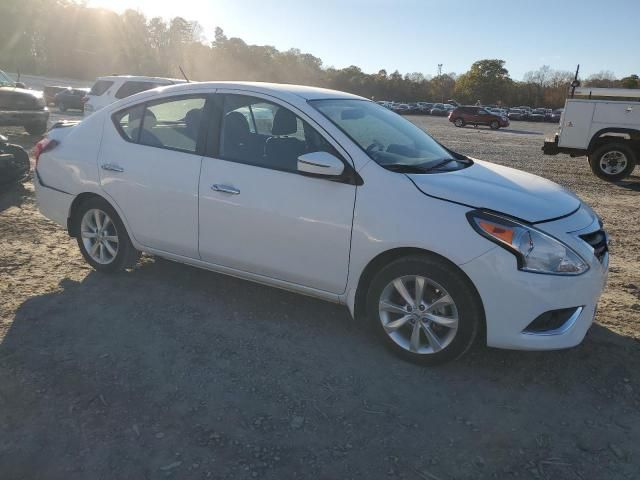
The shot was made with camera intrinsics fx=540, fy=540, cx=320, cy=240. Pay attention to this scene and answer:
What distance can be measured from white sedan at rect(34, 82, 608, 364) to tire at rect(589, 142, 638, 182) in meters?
9.13

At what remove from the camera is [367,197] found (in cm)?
342

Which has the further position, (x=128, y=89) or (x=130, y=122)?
(x=128, y=89)

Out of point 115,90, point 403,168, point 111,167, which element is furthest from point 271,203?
point 115,90

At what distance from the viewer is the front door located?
3543 millimetres

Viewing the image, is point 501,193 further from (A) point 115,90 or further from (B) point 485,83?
(B) point 485,83

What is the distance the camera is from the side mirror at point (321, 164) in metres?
3.44

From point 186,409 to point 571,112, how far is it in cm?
1180

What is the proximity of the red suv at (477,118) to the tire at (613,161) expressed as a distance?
27111mm

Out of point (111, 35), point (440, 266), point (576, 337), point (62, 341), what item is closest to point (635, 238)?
point (576, 337)

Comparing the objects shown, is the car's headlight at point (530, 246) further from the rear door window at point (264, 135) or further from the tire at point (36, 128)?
the tire at point (36, 128)

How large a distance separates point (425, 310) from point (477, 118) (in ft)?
123


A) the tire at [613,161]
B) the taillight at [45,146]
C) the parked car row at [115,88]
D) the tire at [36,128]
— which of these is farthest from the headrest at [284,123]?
the tire at [36,128]

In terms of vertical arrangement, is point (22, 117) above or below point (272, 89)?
below

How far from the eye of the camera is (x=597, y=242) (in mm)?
3406
